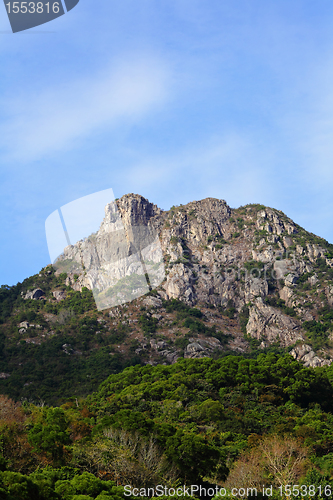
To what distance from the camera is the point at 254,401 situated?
43844 millimetres

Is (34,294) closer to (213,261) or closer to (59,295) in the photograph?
(59,295)

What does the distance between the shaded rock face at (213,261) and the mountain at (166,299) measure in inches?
8.5

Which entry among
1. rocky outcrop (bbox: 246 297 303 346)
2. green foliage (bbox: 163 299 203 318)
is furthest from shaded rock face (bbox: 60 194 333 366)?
green foliage (bbox: 163 299 203 318)

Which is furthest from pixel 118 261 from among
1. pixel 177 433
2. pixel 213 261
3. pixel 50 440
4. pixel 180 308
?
pixel 50 440

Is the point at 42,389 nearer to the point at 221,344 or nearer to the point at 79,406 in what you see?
the point at 79,406

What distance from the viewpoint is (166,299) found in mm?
83188

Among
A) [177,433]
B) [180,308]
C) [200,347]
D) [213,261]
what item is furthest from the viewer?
[213,261]

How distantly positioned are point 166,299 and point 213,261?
14.3 metres

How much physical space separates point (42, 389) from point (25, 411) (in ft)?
62.7

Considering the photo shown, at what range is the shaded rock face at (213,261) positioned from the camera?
7850cm

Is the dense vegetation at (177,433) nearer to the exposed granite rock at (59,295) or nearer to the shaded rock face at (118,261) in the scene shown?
the shaded rock face at (118,261)

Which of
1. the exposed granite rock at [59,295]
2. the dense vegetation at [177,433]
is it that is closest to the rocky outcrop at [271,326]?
the dense vegetation at [177,433]

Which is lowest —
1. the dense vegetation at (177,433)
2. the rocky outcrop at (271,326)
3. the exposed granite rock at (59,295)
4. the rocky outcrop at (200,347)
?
the dense vegetation at (177,433)

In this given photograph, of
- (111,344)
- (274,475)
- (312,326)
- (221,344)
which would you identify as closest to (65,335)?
(111,344)
